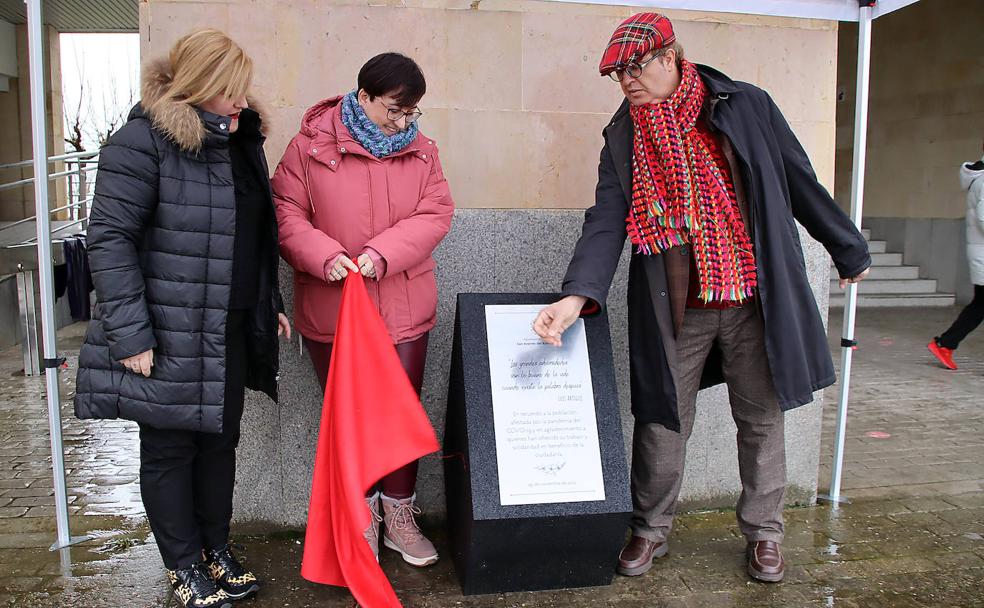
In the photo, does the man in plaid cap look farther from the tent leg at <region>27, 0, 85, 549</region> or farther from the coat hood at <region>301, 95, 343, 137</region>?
the tent leg at <region>27, 0, 85, 549</region>

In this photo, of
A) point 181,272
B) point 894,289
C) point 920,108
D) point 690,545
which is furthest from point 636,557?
point 920,108

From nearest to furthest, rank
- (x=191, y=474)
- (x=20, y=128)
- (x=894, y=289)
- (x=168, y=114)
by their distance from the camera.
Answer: (x=168, y=114), (x=191, y=474), (x=894, y=289), (x=20, y=128)

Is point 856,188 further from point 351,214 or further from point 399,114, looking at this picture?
point 351,214

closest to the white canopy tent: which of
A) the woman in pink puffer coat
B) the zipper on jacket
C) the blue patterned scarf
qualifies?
the woman in pink puffer coat

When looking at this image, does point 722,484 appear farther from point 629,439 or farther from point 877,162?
point 877,162

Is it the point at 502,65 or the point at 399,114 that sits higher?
the point at 502,65

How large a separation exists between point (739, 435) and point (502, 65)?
1.84 m

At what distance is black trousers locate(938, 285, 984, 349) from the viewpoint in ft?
23.4

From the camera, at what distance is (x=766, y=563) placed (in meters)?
3.19

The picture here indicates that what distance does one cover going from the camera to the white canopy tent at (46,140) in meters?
3.11

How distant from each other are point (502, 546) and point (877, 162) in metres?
11.6

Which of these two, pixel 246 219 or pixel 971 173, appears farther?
pixel 971 173

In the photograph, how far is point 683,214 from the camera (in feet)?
9.44

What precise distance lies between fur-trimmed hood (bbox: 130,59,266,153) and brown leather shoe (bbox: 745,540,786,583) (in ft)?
8.25
